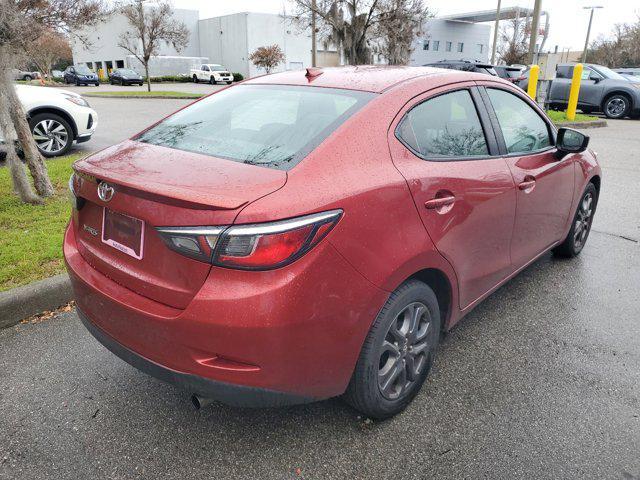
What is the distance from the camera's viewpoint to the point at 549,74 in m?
12.4

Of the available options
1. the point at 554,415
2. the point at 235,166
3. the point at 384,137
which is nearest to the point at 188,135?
the point at 235,166

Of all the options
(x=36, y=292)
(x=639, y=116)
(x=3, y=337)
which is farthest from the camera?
(x=639, y=116)

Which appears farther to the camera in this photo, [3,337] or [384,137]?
[3,337]

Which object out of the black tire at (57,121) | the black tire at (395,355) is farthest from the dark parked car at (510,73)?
the black tire at (395,355)

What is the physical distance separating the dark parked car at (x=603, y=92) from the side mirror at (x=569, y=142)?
14.3 m

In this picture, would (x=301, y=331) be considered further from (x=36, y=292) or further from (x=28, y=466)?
(x=36, y=292)

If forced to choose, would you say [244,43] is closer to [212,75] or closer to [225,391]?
[212,75]

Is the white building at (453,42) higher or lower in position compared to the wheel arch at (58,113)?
higher

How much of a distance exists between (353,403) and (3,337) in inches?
93.9

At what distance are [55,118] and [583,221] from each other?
7.72 meters

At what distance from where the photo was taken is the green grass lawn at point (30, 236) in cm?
373

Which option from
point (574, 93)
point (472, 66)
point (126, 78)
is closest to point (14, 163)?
point (472, 66)

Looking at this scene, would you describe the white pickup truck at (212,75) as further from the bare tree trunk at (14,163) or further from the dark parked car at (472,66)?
the bare tree trunk at (14,163)

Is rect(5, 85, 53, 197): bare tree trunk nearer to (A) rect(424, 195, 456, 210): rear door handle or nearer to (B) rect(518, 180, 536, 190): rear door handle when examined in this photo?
(A) rect(424, 195, 456, 210): rear door handle
